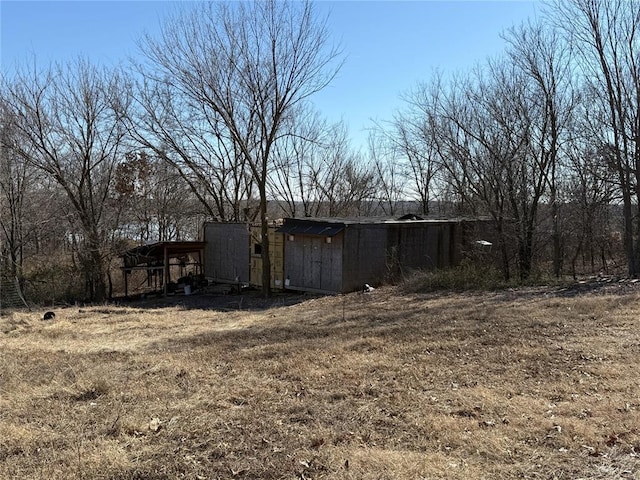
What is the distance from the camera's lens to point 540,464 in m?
3.46

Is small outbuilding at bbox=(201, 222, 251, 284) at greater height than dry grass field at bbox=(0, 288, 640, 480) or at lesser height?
greater

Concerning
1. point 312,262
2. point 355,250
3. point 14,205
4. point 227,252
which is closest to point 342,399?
point 355,250

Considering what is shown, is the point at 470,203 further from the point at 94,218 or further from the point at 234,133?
the point at 94,218

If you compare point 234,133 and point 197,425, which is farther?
point 234,133

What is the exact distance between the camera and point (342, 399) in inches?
201

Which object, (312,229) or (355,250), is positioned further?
(312,229)

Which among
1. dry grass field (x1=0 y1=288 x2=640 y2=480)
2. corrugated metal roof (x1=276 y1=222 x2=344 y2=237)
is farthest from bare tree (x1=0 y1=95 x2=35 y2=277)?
dry grass field (x1=0 y1=288 x2=640 y2=480)

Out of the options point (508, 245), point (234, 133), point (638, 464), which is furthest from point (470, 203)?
point (638, 464)

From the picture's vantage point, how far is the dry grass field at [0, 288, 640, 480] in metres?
3.58

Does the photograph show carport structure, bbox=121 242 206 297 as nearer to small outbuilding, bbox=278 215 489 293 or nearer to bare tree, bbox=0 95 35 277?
bare tree, bbox=0 95 35 277

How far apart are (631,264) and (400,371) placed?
10592 mm

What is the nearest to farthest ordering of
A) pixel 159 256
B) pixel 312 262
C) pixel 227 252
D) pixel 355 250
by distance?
pixel 355 250 → pixel 312 262 → pixel 227 252 → pixel 159 256

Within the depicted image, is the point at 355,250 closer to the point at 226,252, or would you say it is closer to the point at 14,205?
the point at 226,252

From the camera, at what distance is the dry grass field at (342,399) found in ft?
11.7
